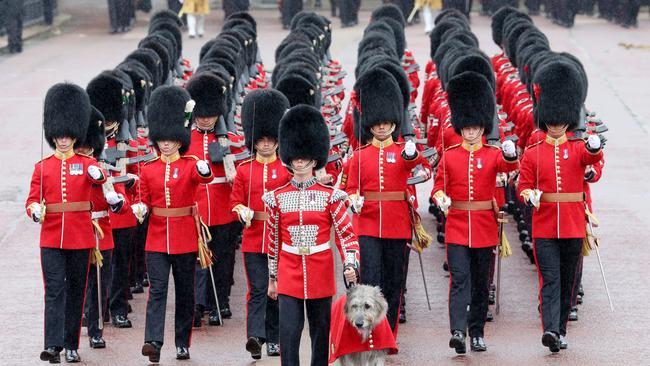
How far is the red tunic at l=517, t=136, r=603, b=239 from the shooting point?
8.70 m

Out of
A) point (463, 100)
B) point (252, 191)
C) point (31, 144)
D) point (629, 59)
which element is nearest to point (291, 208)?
point (252, 191)

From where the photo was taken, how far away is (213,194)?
938cm

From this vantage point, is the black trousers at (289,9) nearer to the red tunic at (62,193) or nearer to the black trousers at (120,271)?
the black trousers at (120,271)

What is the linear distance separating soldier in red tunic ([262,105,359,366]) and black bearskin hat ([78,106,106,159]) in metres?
1.59

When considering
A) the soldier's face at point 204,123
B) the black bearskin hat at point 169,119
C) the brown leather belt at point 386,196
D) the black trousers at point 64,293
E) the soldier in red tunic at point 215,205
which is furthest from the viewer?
the soldier's face at point 204,123

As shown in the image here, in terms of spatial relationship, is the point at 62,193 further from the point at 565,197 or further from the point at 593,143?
the point at 593,143

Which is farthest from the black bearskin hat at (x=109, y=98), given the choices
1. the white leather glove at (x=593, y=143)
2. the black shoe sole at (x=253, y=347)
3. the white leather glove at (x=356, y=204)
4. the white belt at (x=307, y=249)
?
the white leather glove at (x=593, y=143)

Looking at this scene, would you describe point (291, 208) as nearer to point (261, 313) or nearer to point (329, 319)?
point (329, 319)

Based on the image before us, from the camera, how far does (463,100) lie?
29.8 ft

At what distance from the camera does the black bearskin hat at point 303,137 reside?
25.1 feet

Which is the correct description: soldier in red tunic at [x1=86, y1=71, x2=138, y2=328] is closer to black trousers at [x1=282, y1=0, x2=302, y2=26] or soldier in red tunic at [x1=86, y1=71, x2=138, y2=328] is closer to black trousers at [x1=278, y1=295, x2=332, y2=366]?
black trousers at [x1=278, y1=295, x2=332, y2=366]

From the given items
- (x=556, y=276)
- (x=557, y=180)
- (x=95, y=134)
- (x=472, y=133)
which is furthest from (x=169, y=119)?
(x=556, y=276)

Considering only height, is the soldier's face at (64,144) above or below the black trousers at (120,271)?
above

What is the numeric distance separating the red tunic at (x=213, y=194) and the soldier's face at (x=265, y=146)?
61 cm
